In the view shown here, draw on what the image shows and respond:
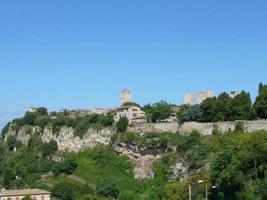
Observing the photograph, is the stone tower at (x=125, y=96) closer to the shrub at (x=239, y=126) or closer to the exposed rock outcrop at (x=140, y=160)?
the exposed rock outcrop at (x=140, y=160)

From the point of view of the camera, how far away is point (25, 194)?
2817 inches

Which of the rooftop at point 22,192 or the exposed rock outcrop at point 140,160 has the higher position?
the exposed rock outcrop at point 140,160

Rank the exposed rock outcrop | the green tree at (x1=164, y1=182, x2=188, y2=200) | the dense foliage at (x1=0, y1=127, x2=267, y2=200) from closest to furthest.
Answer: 1. the dense foliage at (x1=0, y1=127, x2=267, y2=200)
2. the green tree at (x1=164, y1=182, x2=188, y2=200)
3. the exposed rock outcrop

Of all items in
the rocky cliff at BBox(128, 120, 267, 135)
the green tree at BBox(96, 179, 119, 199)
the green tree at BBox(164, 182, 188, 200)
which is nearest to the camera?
the green tree at BBox(164, 182, 188, 200)

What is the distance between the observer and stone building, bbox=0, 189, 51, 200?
69875mm

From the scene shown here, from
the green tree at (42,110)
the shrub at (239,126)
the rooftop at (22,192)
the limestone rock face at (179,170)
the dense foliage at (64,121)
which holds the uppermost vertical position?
the green tree at (42,110)

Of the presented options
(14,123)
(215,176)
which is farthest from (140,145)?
(14,123)

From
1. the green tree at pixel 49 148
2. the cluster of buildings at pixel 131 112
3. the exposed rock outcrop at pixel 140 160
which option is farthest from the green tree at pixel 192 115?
the green tree at pixel 49 148

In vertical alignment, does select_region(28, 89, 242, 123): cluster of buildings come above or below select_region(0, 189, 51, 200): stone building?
above

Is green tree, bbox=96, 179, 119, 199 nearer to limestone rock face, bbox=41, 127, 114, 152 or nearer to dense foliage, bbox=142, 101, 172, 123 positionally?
limestone rock face, bbox=41, 127, 114, 152

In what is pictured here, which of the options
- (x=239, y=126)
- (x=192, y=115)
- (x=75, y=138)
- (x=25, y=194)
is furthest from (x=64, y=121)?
(x=239, y=126)

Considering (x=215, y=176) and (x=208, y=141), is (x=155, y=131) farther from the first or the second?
(x=215, y=176)

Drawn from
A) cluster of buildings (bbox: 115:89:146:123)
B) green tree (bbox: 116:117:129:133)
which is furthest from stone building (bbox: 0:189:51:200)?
cluster of buildings (bbox: 115:89:146:123)

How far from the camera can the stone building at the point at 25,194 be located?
229ft
